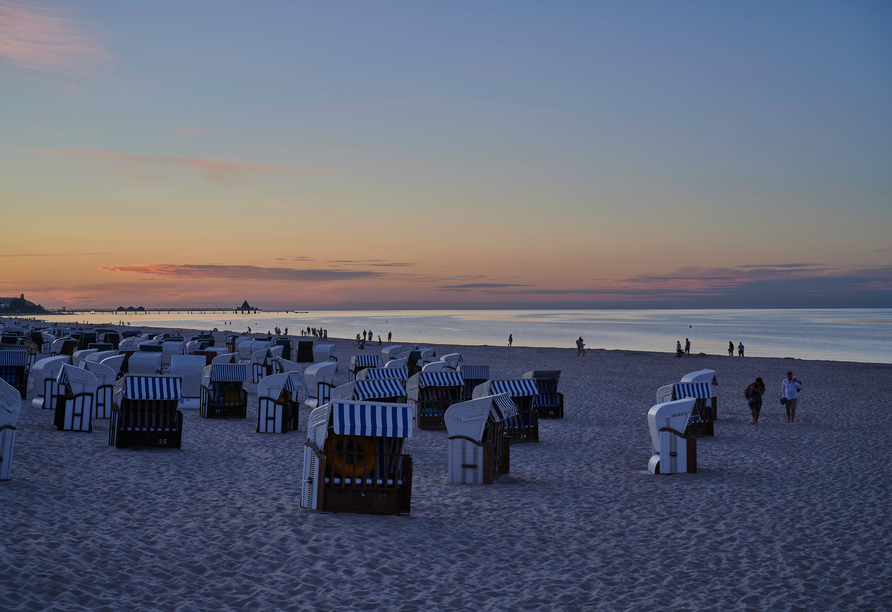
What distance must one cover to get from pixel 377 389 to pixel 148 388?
4.87 metres

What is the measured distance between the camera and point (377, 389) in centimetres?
1600

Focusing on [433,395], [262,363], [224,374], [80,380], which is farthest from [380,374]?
[262,363]

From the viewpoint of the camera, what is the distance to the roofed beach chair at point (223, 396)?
1856 centimetres

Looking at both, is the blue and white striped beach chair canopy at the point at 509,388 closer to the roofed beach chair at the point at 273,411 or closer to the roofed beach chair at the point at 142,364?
the roofed beach chair at the point at 273,411

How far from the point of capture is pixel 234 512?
348 inches

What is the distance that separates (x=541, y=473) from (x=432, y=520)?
374 centimetres

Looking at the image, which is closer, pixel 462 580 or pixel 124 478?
pixel 462 580

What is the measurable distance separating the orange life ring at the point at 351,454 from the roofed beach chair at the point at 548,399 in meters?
10.7

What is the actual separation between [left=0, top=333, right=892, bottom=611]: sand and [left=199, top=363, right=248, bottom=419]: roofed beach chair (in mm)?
3703

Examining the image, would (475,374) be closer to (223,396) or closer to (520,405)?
(520,405)

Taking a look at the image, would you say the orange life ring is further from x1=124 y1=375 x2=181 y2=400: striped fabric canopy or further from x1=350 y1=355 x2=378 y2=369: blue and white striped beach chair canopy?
x1=350 y1=355 x2=378 y2=369: blue and white striped beach chair canopy

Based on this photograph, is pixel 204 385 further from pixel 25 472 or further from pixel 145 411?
pixel 25 472

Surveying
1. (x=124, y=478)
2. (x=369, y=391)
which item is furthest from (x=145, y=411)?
(x=369, y=391)

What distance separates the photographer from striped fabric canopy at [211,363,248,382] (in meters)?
18.8
